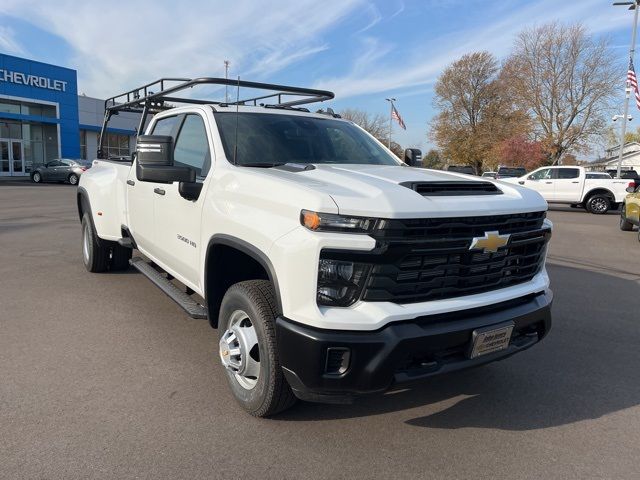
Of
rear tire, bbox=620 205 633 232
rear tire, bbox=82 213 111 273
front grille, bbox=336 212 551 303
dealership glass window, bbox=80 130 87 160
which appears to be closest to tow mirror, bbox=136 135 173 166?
front grille, bbox=336 212 551 303

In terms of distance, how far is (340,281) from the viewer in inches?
103

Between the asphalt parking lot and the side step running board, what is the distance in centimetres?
46

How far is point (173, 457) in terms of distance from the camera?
2.79 meters

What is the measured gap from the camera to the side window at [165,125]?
4800 mm

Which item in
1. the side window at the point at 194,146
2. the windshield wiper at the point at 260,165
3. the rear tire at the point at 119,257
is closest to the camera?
the windshield wiper at the point at 260,165

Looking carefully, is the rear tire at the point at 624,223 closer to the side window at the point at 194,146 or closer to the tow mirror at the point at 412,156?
the tow mirror at the point at 412,156

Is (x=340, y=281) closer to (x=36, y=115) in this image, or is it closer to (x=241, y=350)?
(x=241, y=350)

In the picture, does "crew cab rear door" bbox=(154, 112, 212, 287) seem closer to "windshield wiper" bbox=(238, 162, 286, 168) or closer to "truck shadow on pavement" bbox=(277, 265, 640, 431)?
"windshield wiper" bbox=(238, 162, 286, 168)

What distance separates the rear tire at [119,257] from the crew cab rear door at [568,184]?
57.3ft

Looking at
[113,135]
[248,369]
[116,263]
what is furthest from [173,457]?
[113,135]

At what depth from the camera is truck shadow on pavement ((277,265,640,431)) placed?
3.29 meters

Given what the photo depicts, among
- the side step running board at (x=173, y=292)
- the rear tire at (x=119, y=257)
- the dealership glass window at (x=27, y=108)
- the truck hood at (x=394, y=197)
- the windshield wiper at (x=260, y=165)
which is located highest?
the dealership glass window at (x=27, y=108)

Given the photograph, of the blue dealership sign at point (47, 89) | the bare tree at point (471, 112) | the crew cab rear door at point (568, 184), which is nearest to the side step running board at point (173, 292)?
the crew cab rear door at point (568, 184)

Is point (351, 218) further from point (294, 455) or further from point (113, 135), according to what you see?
point (113, 135)
